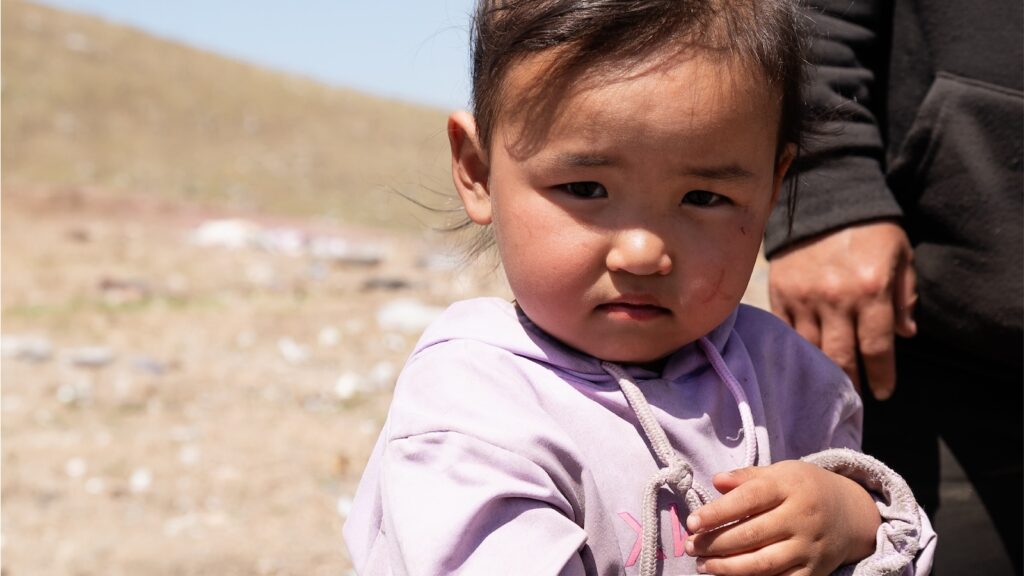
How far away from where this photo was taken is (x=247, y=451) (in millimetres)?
4637

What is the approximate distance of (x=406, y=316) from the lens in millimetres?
6871

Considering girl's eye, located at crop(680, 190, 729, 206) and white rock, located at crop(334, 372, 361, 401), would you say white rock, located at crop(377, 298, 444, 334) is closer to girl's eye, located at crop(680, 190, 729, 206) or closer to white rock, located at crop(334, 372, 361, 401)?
white rock, located at crop(334, 372, 361, 401)

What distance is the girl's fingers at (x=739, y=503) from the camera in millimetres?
1515

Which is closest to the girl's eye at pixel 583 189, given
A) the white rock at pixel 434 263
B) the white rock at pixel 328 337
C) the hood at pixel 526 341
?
the hood at pixel 526 341

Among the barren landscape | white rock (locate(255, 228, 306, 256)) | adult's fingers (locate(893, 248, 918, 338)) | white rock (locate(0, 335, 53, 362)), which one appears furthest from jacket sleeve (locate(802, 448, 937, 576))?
white rock (locate(255, 228, 306, 256))

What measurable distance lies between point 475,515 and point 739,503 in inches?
14.7

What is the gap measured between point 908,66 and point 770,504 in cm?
116

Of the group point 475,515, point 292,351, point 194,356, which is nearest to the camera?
point 475,515

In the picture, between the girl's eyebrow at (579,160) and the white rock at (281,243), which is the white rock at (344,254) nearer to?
the white rock at (281,243)

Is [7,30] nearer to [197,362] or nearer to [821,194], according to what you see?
[197,362]

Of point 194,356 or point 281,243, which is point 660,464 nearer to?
point 194,356

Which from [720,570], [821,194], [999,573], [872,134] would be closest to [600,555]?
[720,570]

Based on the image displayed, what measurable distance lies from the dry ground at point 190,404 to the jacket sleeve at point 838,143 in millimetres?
1776

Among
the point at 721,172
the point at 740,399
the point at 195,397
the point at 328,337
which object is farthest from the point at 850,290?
the point at 328,337
